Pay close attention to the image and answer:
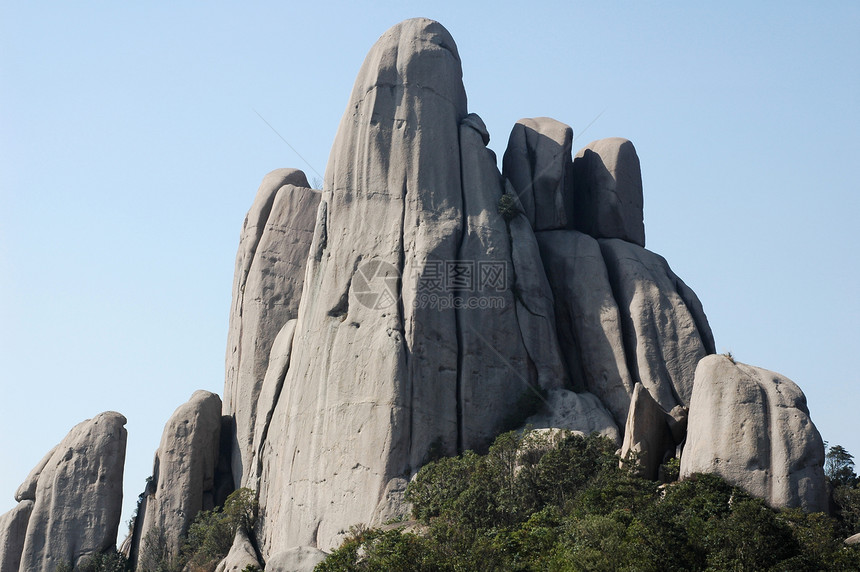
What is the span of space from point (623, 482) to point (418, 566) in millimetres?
7879

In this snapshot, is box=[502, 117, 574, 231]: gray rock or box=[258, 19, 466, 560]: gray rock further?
box=[502, 117, 574, 231]: gray rock

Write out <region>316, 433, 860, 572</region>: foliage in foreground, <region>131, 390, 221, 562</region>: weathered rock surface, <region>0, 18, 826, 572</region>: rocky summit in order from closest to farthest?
<region>316, 433, 860, 572</region>: foliage in foreground
<region>0, 18, 826, 572</region>: rocky summit
<region>131, 390, 221, 562</region>: weathered rock surface

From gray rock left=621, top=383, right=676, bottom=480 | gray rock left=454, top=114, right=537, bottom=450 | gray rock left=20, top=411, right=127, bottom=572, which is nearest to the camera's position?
gray rock left=621, top=383, right=676, bottom=480

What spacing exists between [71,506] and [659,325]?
23.7 m

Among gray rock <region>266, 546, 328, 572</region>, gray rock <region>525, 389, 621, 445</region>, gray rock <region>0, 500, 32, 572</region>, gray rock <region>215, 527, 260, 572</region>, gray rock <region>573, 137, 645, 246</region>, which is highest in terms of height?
gray rock <region>573, 137, 645, 246</region>

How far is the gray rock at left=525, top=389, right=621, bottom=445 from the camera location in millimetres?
45938

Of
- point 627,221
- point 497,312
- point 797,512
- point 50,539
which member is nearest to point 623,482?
point 797,512

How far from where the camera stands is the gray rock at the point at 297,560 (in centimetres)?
3750

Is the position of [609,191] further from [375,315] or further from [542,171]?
[375,315]

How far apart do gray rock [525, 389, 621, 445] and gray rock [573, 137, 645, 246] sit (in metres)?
9.24

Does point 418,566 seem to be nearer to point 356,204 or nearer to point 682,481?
point 682,481

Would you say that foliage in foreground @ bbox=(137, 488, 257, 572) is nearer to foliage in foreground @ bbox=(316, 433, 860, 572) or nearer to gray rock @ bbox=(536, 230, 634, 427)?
foliage in foreground @ bbox=(316, 433, 860, 572)

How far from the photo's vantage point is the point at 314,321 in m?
49.3

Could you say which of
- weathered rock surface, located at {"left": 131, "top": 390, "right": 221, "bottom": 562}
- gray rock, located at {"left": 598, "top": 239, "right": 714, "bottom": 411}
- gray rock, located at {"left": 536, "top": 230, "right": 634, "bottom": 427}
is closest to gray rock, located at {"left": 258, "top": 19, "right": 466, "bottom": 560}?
weathered rock surface, located at {"left": 131, "top": 390, "right": 221, "bottom": 562}
